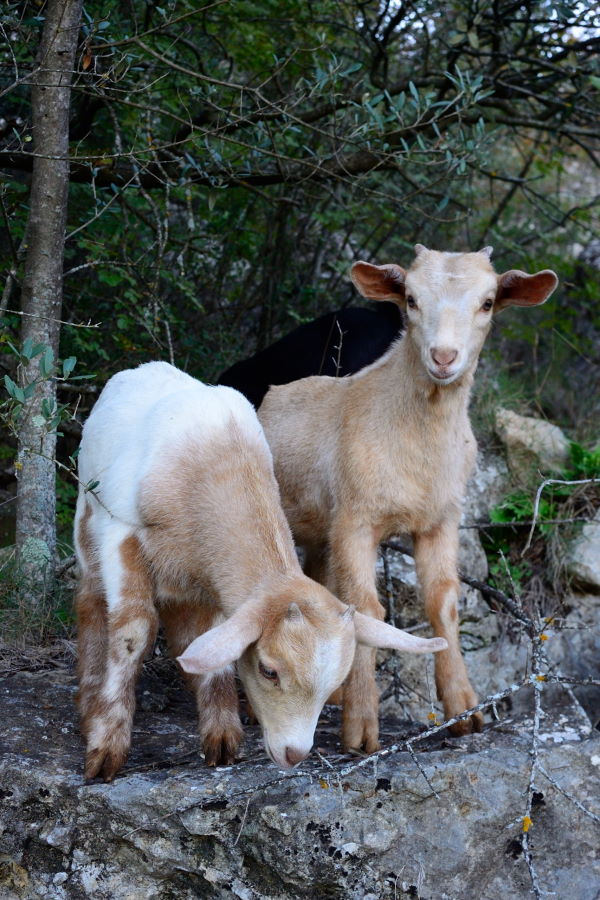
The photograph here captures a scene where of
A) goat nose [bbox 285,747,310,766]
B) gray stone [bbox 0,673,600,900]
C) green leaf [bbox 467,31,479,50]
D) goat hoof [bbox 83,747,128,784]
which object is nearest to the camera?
goat nose [bbox 285,747,310,766]

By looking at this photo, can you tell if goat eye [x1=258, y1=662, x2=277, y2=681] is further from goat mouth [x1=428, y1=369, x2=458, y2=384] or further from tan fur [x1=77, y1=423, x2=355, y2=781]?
goat mouth [x1=428, y1=369, x2=458, y2=384]

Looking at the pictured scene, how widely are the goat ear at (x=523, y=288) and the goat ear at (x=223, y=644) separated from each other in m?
1.90

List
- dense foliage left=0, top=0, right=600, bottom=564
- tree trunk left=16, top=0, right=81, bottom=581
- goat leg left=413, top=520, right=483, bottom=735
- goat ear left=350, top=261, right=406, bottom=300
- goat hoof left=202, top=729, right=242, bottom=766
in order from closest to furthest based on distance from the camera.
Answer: goat hoof left=202, top=729, right=242, bottom=766, goat leg left=413, top=520, right=483, bottom=735, goat ear left=350, top=261, right=406, bottom=300, tree trunk left=16, top=0, right=81, bottom=581, dense foliage left=0, top=0, right=600, bottom=564

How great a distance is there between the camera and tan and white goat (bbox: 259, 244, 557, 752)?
3957 mm

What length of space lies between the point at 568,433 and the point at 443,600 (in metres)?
3.76

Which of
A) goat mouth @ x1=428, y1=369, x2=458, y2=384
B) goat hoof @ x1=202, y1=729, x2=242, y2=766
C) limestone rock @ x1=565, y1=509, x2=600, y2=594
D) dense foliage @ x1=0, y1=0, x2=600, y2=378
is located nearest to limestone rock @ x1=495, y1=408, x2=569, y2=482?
limestone rock @ x1=565, y1=509, x2=600, y2=594

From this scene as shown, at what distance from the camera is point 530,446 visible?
6977 mm

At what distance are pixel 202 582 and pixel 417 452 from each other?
3.71 feet

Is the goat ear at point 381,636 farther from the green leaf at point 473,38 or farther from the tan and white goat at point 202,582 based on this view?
the green leaf at point 473,38

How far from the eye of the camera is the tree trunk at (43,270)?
4.94 meters

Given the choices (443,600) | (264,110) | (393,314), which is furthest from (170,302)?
(443,600)

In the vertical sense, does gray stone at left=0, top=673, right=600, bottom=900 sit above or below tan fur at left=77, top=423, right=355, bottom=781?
below

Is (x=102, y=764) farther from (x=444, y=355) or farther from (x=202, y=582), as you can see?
(x=444, y=355)

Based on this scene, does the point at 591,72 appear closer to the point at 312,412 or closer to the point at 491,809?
the point at 312,412
